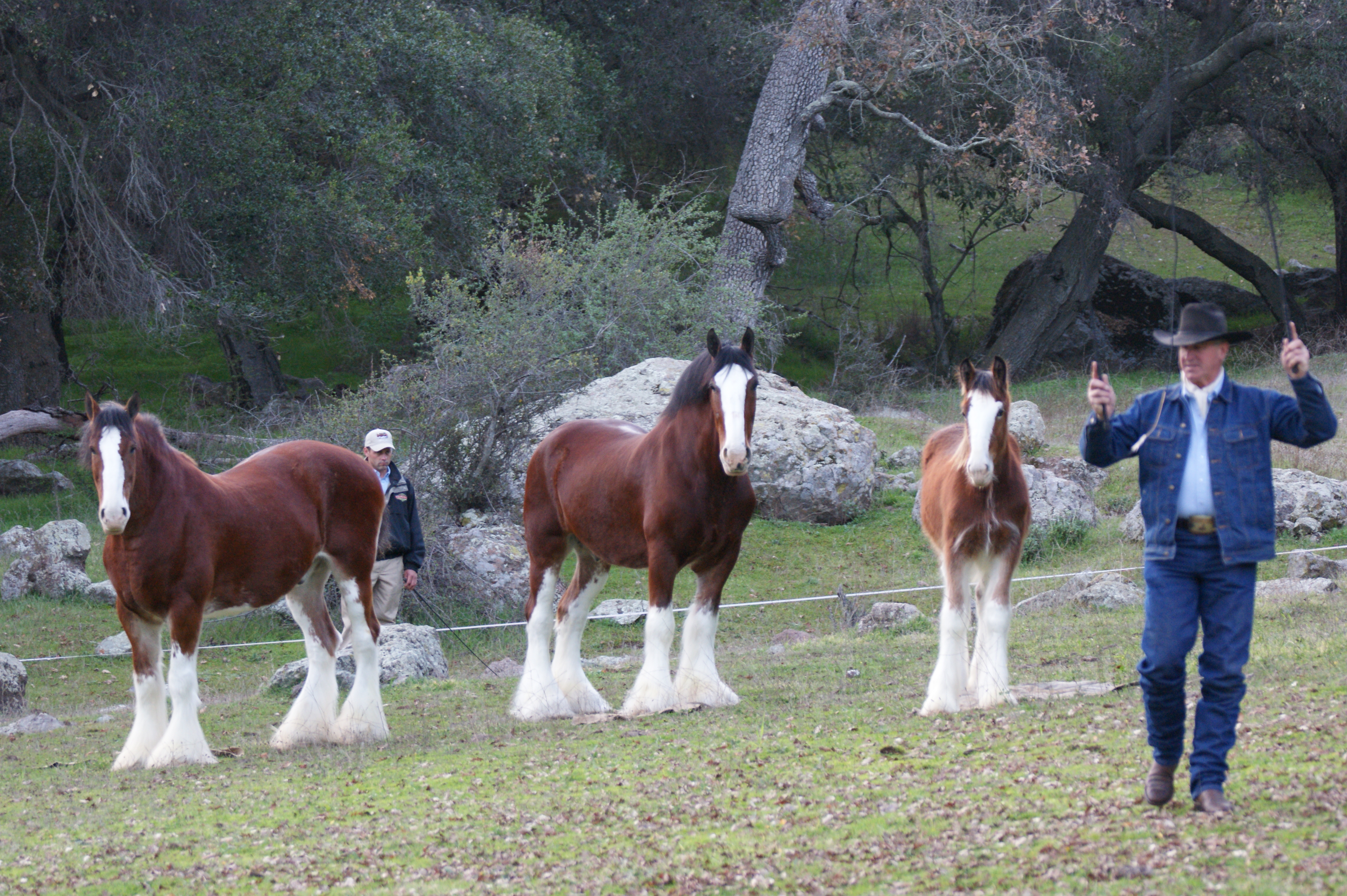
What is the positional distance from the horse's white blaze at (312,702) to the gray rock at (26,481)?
1280cm

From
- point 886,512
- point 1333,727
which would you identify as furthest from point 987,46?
point 1333,727

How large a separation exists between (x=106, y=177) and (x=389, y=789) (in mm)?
15885

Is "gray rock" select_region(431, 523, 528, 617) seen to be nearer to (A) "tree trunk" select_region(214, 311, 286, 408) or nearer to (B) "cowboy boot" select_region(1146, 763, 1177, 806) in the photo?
(B) "cowboy boot" select_region(1146, 763, 1177, 806)

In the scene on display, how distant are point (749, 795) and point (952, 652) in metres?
2.22

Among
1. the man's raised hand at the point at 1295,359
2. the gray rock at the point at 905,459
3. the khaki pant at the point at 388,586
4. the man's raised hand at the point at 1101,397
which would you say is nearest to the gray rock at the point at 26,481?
the khaki pant at the point at 388,586

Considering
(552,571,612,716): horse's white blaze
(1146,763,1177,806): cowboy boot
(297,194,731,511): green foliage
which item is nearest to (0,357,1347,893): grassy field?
(1146,763,1177,806): cowboy boot

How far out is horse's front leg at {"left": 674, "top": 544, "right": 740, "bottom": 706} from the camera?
8.44m

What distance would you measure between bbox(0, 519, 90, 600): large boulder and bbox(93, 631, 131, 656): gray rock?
A: 1870 mm

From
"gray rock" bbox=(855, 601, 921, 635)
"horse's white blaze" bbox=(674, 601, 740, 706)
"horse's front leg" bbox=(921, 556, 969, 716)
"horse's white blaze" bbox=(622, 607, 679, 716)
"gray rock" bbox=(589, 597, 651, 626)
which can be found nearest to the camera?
"horse's front leg" bbox=(921, 556, 969, 716)

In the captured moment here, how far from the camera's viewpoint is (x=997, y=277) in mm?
37719

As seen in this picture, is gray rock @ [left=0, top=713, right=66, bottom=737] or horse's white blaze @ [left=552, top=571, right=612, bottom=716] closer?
horse's white blaze @ [left=552, top=571, right=612, bottom=716]

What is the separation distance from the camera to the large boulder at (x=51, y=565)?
46.6ft

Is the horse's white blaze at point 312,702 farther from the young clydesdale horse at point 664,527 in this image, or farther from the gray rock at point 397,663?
the gray rock at point 397,663

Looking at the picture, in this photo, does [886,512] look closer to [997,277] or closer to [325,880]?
[325,880]
